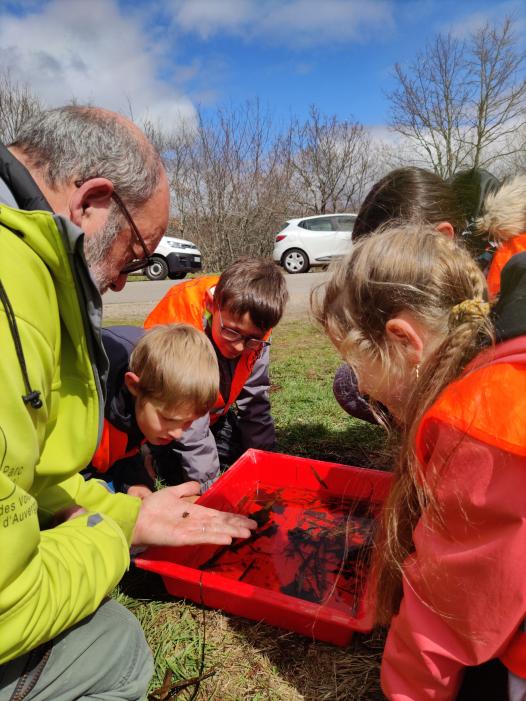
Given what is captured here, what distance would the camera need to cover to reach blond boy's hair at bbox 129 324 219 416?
210 centimetres

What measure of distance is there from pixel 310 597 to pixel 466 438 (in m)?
1.19

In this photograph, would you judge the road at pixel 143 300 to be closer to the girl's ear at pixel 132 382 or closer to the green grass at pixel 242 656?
the girl's ear at pixel 132 382

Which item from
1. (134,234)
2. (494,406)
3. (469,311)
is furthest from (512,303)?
(134,234)

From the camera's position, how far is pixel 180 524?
75.5 inches

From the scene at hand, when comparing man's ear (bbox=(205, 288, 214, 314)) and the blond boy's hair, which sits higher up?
man's ear (bbox=(205, 288, 214, 314))

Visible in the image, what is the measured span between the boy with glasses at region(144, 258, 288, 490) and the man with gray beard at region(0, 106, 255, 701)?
866mm

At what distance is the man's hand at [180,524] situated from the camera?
1.85 metres

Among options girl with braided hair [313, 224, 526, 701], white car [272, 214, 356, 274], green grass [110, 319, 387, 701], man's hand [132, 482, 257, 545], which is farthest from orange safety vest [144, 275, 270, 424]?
white car [272, 214, 356, 274]

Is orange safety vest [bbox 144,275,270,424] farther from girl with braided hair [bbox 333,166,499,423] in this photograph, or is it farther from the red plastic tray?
girl with braided hair [bbox 333,166,499,423]

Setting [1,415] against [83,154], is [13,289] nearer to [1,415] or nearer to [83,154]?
[1,415]

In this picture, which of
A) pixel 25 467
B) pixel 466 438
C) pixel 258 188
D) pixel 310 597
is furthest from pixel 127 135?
pixel 258 188

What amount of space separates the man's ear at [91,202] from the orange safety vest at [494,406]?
1152 millimetres

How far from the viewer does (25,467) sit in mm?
1196

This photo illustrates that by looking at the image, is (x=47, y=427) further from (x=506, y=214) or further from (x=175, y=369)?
(x=506, y=214)
